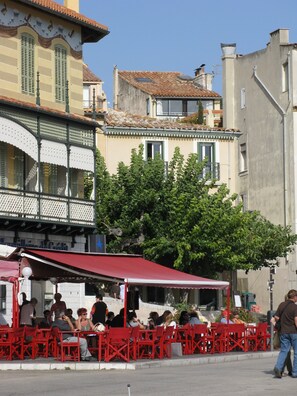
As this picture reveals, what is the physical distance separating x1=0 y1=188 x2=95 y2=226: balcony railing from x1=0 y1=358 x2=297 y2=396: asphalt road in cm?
1238

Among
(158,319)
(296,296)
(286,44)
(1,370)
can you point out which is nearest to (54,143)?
(158,319)

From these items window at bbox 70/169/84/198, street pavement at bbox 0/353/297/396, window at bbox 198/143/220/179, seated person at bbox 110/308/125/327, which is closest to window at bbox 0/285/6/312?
window at bbox 70/169/84/198

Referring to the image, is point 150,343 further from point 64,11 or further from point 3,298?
point 64,11

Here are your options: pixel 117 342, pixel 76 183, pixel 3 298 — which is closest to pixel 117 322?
pixel 117 342

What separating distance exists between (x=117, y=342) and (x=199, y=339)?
199 inches

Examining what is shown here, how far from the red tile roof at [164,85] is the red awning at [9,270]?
55305 millimetres

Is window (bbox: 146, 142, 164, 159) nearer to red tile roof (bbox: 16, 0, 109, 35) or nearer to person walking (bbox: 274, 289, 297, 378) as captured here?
red tile roof (bbox: 16, 0, 109, 35)

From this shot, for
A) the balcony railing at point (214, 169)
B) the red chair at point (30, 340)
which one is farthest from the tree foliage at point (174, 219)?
the red chair at point (30, 340)

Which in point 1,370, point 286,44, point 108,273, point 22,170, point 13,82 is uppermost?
point 286,44

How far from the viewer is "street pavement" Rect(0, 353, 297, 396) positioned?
73.1 feet

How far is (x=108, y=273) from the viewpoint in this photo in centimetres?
3148

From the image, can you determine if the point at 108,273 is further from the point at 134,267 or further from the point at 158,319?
the point at 158,319

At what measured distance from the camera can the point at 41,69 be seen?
144 feet

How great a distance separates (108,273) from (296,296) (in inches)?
275
